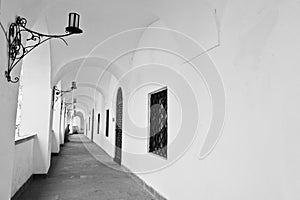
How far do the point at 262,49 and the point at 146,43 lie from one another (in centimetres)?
333

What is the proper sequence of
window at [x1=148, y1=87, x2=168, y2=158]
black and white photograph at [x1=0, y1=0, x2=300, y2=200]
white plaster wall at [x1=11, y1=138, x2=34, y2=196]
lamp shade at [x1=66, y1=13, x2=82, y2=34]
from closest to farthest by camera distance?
black and white photograph at [x1=0, y1=0, x2=300, y2=200]
lamp shade at [x1=66, y1=13, x2=82, y2=34]
white plaster wall at [x1=11, y1=138, x2=34, y2=196]
window at [x1=148, y1=87, x2=168, y2=158]

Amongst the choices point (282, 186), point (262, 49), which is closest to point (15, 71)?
point (262, 49)

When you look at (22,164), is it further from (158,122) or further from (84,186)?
(158,122)

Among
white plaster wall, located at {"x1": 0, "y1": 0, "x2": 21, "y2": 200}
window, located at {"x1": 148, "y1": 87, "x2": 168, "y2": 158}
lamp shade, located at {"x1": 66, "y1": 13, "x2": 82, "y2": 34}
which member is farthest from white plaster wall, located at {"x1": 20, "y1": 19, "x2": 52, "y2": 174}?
white plaster wall, located at {"x1": 0, "y1": 0, "x2": 21, "y2": 200}

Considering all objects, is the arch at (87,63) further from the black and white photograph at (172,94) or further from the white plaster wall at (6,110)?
the white plaster wall at (6,110)

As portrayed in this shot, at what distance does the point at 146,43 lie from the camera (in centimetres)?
492

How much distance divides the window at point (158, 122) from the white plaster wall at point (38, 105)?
255 cm

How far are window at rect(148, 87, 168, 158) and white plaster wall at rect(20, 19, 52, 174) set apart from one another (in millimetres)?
2552

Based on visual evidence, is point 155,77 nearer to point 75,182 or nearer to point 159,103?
point 159,103

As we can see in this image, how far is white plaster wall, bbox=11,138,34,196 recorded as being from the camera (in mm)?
3846

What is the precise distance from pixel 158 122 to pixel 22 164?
105 inches

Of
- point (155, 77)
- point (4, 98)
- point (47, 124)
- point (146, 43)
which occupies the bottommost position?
point (47, 124)

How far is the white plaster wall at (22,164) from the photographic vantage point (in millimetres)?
3846

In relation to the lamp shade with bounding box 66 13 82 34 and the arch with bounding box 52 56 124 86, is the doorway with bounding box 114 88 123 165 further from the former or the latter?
the lamp shade with bounding box 66 13 82 34
